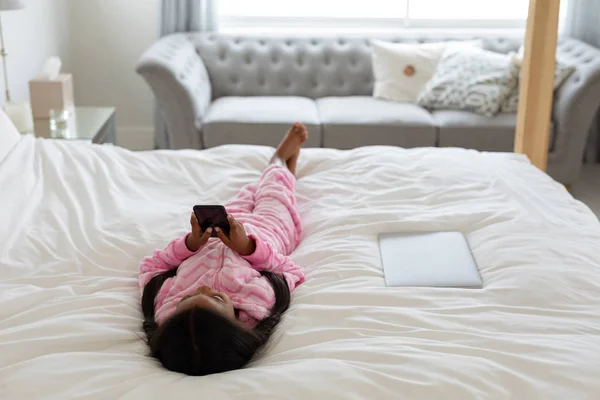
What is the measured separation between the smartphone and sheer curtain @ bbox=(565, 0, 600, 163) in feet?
10.3

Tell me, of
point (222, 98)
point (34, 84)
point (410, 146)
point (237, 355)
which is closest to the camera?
point (237, 355)

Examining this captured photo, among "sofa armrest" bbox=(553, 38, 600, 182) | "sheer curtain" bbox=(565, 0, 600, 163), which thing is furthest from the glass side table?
"sheer curtain" bbox=(565, 0, 600, 163)

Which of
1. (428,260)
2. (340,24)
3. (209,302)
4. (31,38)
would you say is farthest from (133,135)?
(209,302)

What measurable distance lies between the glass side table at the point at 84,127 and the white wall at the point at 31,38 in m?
0.43

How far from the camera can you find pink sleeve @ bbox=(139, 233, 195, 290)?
1.96 m

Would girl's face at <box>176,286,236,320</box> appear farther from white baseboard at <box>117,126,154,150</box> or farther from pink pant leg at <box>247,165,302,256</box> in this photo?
white baseboard at <box>117,126,154,150</box>

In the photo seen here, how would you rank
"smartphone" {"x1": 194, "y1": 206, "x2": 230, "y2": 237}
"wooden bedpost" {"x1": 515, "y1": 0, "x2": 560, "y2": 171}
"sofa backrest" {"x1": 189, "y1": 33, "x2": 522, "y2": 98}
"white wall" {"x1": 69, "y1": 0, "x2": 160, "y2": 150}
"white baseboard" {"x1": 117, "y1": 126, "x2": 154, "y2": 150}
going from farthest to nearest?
1. "white baseboard" {"x1": 117, "y1": 126, "x2": 154, "y2": 150}
2. "white wall" {"x1": 69, "y1": 0, "x2": 160, "y2": 150}
3. "sofa backrest" {"x1": 189, "y1": 33, "x2": 522, "y2": 98}
4. "wooden bedpost" {"x1": 515, "y1": 0, "x2": 560, "y2": 171}
5. "smartphone" {"x1": 194, "y1": 206, "x2": 230, "y2": 237}

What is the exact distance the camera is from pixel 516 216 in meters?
2.19

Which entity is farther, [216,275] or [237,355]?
[216,275]

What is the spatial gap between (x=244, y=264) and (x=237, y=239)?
0.07 m

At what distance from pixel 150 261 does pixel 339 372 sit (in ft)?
2.37

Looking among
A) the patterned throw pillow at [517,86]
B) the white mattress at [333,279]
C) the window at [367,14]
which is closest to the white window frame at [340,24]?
the window at [367,14]

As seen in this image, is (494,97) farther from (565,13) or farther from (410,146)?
(565,13)

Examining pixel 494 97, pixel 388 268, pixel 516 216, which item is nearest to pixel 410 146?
pixel 494 97
